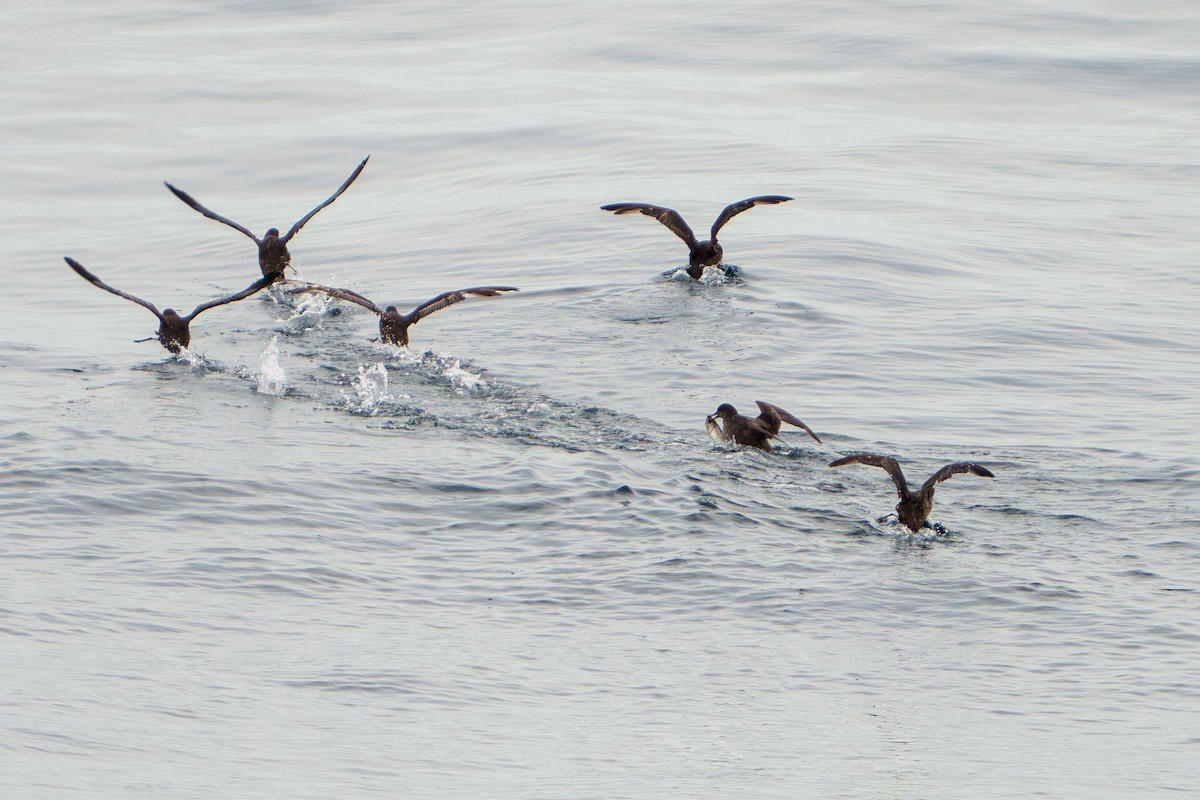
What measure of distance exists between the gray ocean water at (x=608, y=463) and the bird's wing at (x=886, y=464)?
0.37m

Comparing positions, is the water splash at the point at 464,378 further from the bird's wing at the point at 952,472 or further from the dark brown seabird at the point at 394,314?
the bird's wing at the point at 952,472

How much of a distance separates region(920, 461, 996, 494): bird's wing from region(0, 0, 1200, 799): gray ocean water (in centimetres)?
38

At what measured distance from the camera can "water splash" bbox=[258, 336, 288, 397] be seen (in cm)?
1528

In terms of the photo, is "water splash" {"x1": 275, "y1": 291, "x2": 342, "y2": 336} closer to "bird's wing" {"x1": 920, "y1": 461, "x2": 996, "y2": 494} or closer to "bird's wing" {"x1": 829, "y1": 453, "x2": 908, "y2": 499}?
"bird's wing" {"x1": 829, "y1": 453, "x2": 908, "y2": 499}

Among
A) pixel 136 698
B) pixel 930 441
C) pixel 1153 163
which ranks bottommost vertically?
pixel 136 698

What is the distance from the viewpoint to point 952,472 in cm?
1162

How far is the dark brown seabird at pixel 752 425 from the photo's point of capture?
510 inches

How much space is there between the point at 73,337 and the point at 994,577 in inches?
443

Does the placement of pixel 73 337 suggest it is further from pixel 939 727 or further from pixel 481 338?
pixel 939 727

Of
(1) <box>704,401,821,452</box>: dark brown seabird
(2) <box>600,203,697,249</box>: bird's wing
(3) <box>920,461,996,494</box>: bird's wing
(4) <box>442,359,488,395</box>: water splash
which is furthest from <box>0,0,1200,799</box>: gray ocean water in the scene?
(2) <box>600,203,697,249</box>: bird's wing

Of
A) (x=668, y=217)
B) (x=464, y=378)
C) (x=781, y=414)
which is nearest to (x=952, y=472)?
(x=781, y=414)

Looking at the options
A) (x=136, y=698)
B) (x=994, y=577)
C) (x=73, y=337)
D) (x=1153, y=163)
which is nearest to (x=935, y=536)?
(x=994, y=577)

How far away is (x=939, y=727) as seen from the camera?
867cm

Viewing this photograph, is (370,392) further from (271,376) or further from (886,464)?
(886,464)
